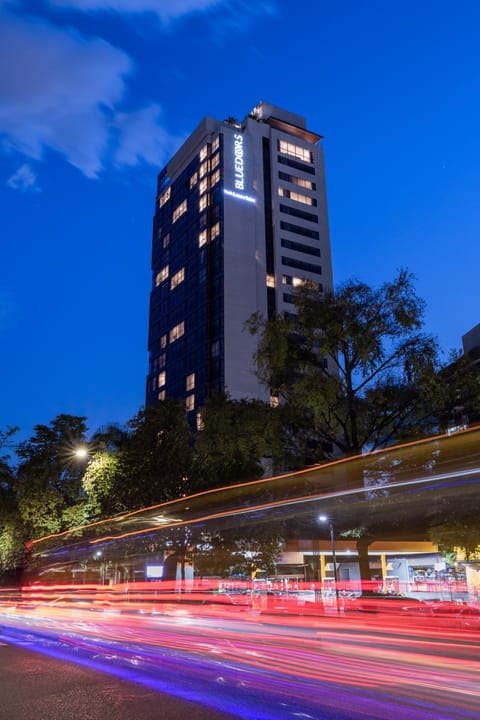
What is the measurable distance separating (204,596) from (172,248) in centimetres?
9125

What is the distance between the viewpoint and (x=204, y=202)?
99250 millimetres

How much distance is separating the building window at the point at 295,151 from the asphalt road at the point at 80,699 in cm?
10330

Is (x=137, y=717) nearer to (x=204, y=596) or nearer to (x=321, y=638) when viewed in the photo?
(x=321, y=638)

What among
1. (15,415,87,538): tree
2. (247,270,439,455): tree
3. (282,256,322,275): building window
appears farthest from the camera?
(282,256,322,275): building window

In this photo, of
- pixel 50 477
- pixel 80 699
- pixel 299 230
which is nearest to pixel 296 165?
pixel 299 230

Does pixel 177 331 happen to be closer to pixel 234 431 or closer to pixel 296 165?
pixel 296 165

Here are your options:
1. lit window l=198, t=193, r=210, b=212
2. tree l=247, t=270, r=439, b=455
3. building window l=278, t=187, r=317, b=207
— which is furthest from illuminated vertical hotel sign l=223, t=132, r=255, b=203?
tree l=247, t=270, r=439, b=455

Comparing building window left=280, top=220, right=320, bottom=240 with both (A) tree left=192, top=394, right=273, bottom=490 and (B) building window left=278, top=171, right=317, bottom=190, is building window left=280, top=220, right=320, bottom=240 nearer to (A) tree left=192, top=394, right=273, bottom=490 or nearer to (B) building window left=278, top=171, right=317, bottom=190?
(B) building window left=278, top=171, right=317, bottom=190

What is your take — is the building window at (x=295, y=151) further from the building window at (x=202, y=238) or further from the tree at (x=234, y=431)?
the tree at (x=234, y=431)

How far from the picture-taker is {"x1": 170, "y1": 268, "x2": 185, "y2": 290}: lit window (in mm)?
99875

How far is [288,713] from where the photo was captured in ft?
23.1

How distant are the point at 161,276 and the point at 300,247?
25864mm

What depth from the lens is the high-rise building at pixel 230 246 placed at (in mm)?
88250

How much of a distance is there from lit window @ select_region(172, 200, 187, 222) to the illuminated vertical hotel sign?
11.7 meters
